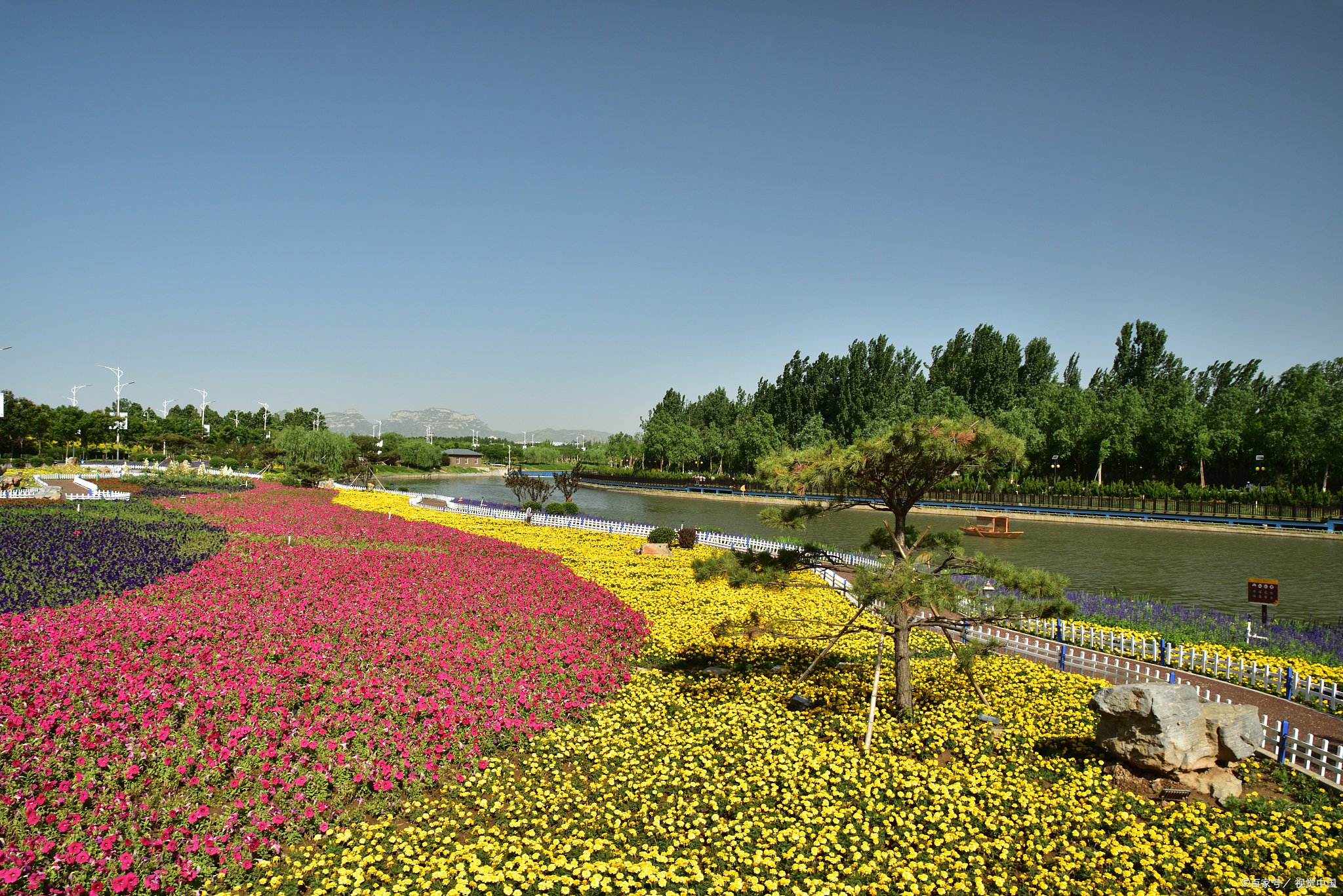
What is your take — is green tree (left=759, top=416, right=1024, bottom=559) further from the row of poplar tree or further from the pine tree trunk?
the row of poplar tree

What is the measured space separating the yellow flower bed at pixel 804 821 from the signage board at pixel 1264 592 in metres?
9.66

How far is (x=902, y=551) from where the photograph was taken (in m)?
9.95

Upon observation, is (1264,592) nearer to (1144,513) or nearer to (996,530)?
(996,530)

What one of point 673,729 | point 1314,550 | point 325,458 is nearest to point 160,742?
point 673,729

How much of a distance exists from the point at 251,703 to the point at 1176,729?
1173 cm

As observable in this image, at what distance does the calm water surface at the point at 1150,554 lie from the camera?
25.2 m

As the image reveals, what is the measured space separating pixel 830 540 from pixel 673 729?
33.1m

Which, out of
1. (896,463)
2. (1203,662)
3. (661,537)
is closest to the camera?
(896,463)

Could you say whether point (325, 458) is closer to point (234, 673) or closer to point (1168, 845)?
point (234, 673)

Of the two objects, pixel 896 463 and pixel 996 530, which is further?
pixel 996 530

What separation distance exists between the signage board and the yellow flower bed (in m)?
9.66

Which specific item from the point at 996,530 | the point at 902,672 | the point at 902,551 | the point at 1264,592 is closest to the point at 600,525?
the point at 902,672

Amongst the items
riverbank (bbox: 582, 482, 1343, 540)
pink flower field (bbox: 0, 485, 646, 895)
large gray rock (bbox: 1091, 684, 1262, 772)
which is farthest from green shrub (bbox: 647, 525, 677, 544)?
large gray rock (bbox: 1091, 684, 1262, 772)

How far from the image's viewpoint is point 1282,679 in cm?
1215
